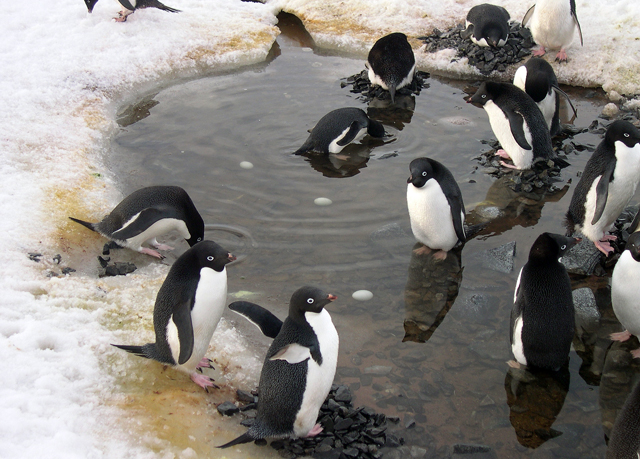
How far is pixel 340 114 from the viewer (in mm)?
5566

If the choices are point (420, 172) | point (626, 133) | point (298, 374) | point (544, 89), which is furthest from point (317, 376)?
point (544, 89)

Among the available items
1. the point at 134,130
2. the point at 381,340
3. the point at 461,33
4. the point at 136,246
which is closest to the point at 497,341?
the point at 381,340

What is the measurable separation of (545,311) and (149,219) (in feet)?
→ 8.49

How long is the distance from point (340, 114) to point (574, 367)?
332 centimetres

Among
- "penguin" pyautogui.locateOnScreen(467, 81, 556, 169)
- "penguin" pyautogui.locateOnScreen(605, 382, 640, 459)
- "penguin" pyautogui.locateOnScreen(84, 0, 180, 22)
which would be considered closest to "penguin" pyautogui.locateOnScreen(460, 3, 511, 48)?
"penguin" pyautogui.locateOnScreen(467, 81, 556, 169)

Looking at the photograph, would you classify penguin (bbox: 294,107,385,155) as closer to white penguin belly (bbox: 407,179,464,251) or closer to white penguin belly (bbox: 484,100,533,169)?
white penguin belly (bbox: 484,100,533,169)

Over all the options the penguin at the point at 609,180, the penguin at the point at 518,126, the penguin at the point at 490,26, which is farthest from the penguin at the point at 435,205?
the penguin at the point at 490,26

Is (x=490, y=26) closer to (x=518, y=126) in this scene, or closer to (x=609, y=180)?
(x=518, y=126)

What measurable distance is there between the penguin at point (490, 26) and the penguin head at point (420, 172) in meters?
3.70

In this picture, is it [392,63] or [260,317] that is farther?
[392,63]

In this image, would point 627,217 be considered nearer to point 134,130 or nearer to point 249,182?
point 249,182

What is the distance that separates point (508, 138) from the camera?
16.6ft

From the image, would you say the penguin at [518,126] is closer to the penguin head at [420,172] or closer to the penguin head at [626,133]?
the penguin head at [626,133]

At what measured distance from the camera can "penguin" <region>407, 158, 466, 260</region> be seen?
13.0ft
